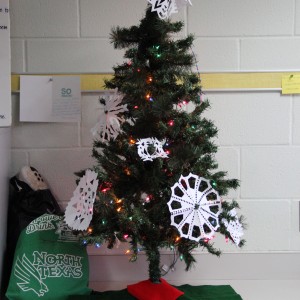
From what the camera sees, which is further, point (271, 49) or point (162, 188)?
point (271, 49)

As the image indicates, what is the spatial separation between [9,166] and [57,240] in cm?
43

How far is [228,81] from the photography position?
62.5 inches

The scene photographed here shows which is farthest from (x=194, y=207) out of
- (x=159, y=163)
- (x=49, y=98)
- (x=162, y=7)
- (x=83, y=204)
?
(x=49, y=98)

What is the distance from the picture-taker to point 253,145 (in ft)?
5.35

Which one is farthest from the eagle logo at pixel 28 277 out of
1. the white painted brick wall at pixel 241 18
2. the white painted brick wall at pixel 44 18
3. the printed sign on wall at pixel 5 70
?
the white painted brick wall at pixel 241 18

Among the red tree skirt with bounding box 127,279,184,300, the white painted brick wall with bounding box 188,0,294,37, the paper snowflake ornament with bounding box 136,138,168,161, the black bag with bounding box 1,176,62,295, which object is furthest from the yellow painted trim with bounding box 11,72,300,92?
the red tree skirt with bounding box 127,279,184,300

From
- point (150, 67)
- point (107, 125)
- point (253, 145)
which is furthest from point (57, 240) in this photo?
point (253, 145)

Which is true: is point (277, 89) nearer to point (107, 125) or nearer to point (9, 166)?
point (107, 125)

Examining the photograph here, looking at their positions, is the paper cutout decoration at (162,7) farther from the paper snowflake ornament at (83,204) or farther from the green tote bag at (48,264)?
the green tote bag at (48,264)

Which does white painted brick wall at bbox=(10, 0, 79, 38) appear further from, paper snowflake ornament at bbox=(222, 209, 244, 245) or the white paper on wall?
paper snowflake ornament at bbox=(222, 209, 244, 245)

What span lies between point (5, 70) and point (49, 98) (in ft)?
0.73

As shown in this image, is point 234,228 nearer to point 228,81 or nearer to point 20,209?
point 228,81

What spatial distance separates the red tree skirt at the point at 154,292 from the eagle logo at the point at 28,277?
35 centimetres

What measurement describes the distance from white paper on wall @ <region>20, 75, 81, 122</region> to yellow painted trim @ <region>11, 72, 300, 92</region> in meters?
0.04
